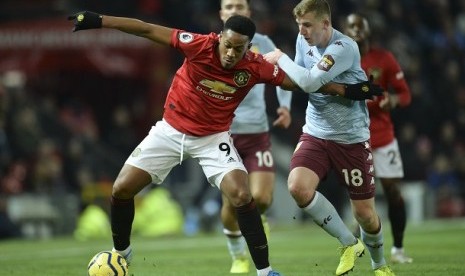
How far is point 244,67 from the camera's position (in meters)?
8.88

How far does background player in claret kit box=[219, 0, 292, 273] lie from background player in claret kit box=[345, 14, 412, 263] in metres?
1.12

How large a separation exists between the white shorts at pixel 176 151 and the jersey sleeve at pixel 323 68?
78 cm

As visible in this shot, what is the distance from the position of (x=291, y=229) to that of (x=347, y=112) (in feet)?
35.7

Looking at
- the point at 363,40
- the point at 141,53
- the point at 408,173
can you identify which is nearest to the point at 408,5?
the point at 408,173

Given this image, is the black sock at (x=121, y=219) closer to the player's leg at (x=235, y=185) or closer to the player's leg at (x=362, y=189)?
the player's leg at (x=235, y=185)

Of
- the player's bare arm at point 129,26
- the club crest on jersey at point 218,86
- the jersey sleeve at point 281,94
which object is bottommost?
the jersey sleeve at point 281,94

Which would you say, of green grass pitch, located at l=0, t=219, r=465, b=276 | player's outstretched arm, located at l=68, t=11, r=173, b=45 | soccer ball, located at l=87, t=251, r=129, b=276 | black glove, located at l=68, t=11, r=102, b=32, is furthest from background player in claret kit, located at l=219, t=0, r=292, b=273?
black glove, located at l=68, t=11, r=102, b=32

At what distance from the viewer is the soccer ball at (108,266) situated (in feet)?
29.1

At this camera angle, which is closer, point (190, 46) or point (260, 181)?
point (190, 46)

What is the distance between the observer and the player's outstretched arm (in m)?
8.74

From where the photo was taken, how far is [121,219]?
30.2ft

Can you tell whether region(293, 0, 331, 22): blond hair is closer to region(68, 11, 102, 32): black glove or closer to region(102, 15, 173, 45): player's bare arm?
region(102, 15, 173, 45): player's bare arm

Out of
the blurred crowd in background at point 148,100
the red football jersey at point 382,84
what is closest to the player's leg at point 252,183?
the red football jersey at point 382,84

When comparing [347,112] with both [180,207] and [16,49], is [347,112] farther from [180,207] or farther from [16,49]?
[16,49]
